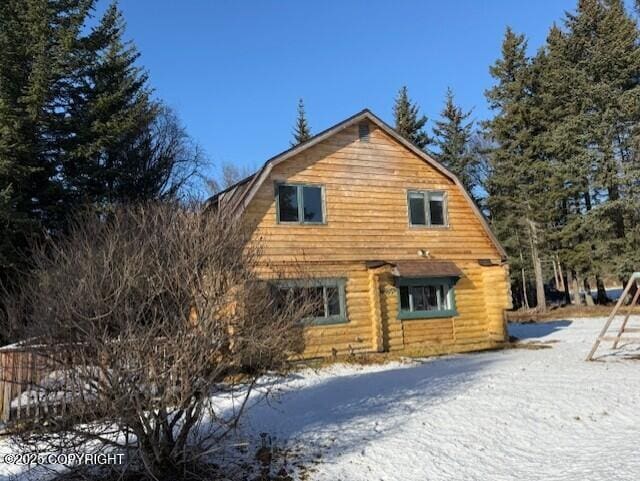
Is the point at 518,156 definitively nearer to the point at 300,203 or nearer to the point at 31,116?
the point at 300,203

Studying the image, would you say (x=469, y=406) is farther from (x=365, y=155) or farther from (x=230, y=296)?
(x=365, y=155)

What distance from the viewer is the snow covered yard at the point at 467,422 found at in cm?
613

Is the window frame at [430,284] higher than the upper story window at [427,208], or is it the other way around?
the upper story window at [427,208]

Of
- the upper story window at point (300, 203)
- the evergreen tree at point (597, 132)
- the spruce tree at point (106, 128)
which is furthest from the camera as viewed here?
the evergreen tree at point (597, 132)

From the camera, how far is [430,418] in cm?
775

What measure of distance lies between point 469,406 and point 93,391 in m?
5.50

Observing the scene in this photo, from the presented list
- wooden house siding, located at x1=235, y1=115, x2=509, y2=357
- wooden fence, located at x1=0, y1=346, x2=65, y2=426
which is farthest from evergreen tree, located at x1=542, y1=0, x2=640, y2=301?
wooden fence, located at x1=0, y1=346, x2=65, y2=426

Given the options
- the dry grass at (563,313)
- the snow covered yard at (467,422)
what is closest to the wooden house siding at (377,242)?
the snow covered yard at (467,422)

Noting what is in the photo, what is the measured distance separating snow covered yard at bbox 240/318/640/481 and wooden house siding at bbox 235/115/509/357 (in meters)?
3.38

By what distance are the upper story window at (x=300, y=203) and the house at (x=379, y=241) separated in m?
0.03

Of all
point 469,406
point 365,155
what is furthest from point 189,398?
point 365,155

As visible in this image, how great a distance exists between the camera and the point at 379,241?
623 inches

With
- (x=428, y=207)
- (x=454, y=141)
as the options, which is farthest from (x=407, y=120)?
(x=428, y=207)

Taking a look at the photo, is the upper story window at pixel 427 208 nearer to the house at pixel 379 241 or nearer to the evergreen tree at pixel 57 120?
the house at pixel 379 241
